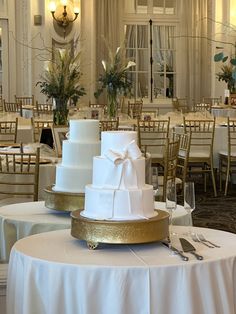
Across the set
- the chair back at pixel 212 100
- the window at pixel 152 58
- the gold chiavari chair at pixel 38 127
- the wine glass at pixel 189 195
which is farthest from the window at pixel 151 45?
the wine glass at pixel 189 195

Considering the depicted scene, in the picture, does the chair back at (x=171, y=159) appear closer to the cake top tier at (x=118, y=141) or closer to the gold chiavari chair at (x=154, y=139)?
the gold chiavari chair at (x=154, y=139)

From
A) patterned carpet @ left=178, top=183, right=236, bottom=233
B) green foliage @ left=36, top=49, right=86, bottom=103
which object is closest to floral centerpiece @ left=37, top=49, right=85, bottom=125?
green foliage @ left=36, top=49, right=86, bottom=103

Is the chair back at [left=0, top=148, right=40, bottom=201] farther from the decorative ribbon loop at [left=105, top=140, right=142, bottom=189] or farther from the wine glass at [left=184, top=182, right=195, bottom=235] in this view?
the decorative ribbon loop at [left=105, top=140, right=142, bottom=189]

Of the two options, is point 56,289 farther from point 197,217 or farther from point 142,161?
point 197,217

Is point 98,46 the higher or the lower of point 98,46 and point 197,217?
the higher

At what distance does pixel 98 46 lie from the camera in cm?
1527

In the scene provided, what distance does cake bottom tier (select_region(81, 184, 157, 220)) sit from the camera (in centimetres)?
249

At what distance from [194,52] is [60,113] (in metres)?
9.46

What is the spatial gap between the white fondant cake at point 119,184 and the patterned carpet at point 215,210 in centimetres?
378

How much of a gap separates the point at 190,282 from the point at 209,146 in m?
6.06

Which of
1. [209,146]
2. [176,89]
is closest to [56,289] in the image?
[209,146]

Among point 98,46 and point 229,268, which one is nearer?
point 229,268

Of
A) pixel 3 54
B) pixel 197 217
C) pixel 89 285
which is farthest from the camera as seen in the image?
pixel 3 54

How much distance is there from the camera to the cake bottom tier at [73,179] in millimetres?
3238
